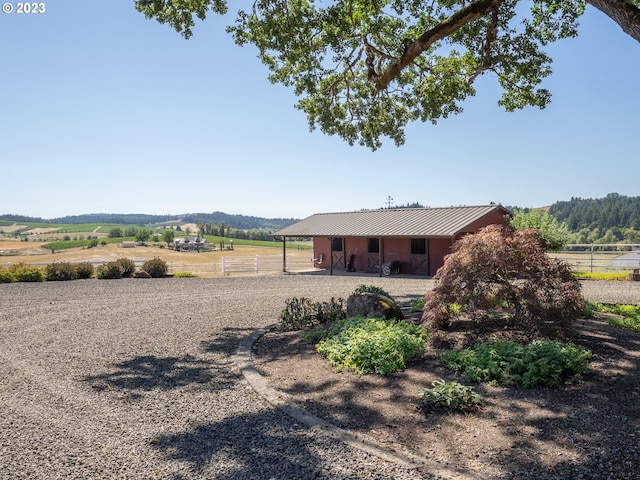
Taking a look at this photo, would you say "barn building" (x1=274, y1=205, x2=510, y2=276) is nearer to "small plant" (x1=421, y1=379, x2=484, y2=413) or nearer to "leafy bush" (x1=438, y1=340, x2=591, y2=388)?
"leafy bush" (x1=438, y1=340, x2=591, y2=388)

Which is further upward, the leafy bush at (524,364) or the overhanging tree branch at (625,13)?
the overhanging tree branch at (625,13)

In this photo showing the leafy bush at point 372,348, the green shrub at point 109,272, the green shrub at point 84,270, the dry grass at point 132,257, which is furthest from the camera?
the dry grass at point 132,257

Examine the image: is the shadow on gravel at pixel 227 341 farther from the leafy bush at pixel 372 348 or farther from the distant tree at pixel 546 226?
the distant tree at pixel 546 226

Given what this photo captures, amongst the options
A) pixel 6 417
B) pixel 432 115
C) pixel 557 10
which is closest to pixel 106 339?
pixel 6 417

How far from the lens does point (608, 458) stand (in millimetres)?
3281

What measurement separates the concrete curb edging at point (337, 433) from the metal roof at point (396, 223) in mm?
15604

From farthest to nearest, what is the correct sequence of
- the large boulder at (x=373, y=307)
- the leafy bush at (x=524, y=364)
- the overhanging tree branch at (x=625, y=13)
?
1. the large boulder at (x=373, y=307)
2. the overhanging tree branch at (x=625, y=13)
3. the leafy bush at (x=524, y=364)

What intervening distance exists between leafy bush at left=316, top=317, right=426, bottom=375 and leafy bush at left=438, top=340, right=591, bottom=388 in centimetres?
53

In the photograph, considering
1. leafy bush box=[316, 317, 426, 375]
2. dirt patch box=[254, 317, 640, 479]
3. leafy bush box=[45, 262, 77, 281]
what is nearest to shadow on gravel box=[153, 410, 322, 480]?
dirt patch box=[254, 317, 640, 479]

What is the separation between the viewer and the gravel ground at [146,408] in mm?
3371

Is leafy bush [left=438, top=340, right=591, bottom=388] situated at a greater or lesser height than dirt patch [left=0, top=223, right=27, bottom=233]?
lesser

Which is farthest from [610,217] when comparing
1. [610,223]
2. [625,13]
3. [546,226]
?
[625,13]

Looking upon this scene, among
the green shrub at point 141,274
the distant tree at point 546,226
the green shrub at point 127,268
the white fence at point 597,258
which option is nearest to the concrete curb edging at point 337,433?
the white fence at point 597,258

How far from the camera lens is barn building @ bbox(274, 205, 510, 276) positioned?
69.9ft
